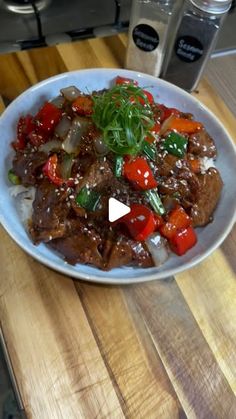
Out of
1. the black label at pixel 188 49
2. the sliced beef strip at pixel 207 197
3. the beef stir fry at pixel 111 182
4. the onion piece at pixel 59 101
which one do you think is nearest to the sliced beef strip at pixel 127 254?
the beef stir fry at pixel 111 182

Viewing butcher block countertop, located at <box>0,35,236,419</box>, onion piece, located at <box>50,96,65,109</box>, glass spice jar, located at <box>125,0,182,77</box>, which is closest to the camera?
butcher block countertop, located at <box>0,35,236,419</box>

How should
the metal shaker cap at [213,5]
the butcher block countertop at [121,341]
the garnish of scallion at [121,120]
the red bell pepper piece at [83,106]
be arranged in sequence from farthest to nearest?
the metal shaker cap at [213,5], the red bell pepper piece at [83,106], the garnish of scallion at [121,120], the butcher block countertop at [121,341]

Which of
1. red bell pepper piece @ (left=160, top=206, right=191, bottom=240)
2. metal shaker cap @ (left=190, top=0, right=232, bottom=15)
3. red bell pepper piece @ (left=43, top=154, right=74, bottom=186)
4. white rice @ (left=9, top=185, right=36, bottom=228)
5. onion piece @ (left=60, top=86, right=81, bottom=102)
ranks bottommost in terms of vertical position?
white rice @ (left=9, top=185, right=36, bottom=228)

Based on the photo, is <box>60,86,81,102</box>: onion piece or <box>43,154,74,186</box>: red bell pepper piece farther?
<box>60,86,81,102</box>: onion piece

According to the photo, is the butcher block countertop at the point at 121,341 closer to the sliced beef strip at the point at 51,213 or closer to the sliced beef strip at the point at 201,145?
the sliced beef strip at the point at 51,213

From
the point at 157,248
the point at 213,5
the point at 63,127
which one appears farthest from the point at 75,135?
the point at 213,5

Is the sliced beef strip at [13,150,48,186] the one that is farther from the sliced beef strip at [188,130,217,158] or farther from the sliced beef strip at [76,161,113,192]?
the sliced beef strip at [188,130,217,158]

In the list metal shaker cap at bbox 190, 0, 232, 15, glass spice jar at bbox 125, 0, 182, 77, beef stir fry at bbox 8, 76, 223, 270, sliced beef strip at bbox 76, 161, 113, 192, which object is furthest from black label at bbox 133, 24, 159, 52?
sliced beef strip at bbox 76, 161, 113, 192

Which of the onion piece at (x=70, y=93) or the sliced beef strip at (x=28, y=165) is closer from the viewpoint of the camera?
the sliced beef strip at (x=28, y=165)
